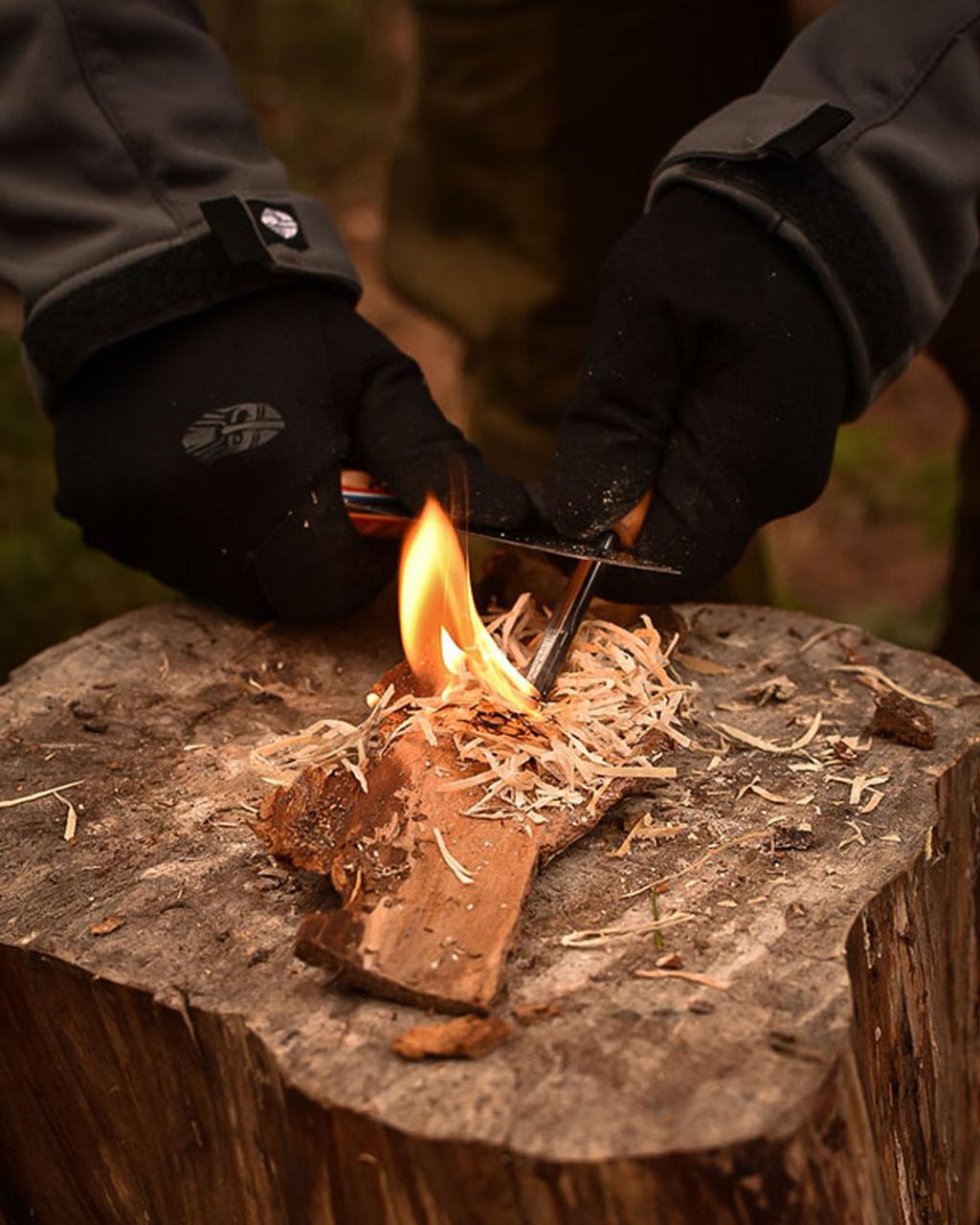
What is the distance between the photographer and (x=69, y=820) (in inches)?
77.1

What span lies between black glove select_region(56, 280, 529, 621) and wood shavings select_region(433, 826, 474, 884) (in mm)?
707

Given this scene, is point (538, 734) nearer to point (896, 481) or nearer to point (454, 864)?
point (454, 864)

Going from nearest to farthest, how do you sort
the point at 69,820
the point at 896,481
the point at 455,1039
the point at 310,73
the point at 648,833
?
the point at 455,1039 < the point at 648,833 < the point at 69,820 < the point at 896,481 < the point at 310,73

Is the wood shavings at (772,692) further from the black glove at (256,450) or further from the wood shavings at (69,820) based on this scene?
the wood shavings at (69,820)

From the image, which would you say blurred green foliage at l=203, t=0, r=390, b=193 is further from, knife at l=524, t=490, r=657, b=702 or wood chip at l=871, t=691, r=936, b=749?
wood chip at l=871, t=691, r=936, b=749

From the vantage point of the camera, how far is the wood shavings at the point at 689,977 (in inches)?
60.4

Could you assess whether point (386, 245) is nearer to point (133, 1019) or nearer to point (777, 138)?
point (777, 138)

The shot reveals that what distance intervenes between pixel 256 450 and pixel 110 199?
631mm

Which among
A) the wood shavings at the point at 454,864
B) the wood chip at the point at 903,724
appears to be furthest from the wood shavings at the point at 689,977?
the wood chip at the point at 903,724

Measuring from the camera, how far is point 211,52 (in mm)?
2736

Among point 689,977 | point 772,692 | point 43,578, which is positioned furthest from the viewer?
point 43,578

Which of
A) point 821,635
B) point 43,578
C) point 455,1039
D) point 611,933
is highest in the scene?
point 455,1039

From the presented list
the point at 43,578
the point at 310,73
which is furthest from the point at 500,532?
the point at 310,73

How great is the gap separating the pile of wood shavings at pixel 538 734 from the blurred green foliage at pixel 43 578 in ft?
8.89
